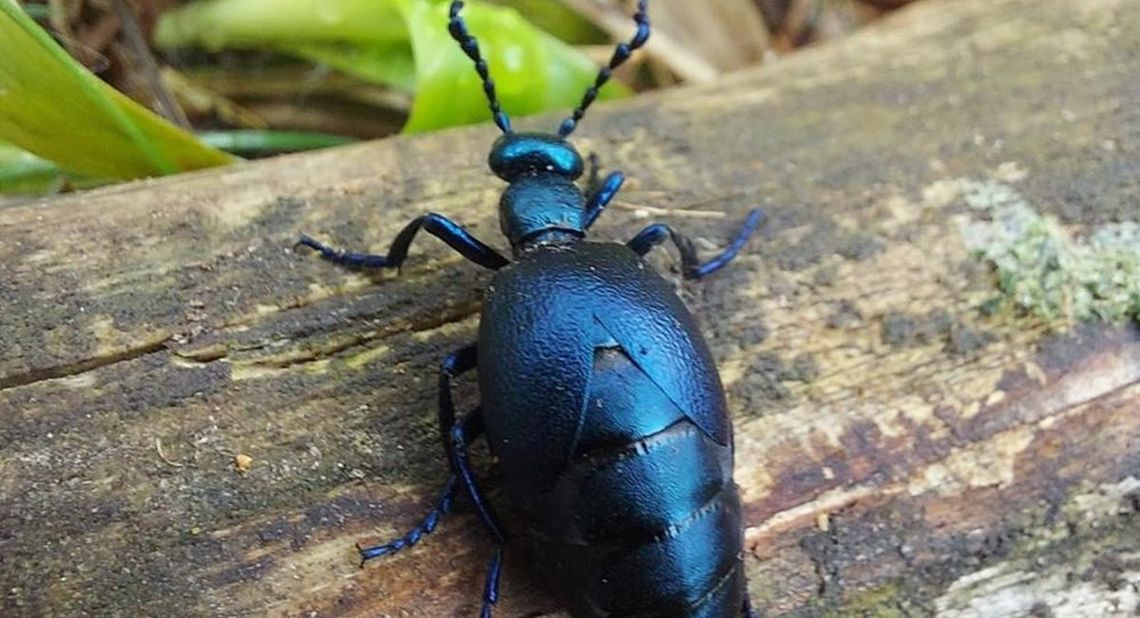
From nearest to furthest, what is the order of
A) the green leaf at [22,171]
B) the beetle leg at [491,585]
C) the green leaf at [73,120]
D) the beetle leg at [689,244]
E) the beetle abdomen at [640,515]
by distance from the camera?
1. the beetle abdomen at [640,515]
2. the beetle leg at [491,585]
3. the green leaf at [73,120]
4. the beetle leg at [689,244]
5. the green leaf at [22,171]

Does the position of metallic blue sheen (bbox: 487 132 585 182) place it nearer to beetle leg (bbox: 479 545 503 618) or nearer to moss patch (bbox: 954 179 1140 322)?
beetle leg (bbox: 479 545 503 618)

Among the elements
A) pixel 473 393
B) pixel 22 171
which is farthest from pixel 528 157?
pixel 22 171

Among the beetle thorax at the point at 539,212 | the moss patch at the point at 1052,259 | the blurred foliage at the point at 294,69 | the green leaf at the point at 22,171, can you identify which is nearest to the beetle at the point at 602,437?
the beetle thorax at the point at 539,212

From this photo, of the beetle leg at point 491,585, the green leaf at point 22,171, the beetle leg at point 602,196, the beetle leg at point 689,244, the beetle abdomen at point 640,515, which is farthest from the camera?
the green leaf at point 22,171

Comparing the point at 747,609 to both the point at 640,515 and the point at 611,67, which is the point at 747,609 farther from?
the point at 611,67

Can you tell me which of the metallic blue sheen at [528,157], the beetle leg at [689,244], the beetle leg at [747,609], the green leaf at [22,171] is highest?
the metallic blue sheen at [528,157]

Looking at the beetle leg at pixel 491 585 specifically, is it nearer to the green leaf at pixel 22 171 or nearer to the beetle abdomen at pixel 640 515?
the beetle abdomen at pixel 640 515
